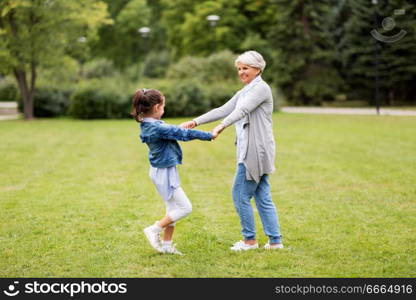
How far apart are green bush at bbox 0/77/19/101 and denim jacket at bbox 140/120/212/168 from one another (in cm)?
3235

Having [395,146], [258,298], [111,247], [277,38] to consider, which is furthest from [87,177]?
[277,38]

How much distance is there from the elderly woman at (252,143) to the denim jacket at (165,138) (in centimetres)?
23

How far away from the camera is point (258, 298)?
449 cm

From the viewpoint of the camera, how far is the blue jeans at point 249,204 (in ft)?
19.2

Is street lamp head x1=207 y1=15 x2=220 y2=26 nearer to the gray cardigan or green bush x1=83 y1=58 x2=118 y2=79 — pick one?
green bush x1=83 y1=58 x2=118 y2=79

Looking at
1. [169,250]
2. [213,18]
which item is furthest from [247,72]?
[213,18]

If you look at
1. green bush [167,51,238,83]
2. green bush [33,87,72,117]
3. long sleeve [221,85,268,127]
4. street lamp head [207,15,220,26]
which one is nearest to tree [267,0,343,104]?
street lamp head [207,15,220,26]

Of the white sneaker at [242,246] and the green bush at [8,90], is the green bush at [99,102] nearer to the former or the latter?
the green bush at [8,90]

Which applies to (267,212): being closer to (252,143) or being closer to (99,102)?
(252,143)

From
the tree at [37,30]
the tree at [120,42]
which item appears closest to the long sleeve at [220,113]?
the tree at [37,30]

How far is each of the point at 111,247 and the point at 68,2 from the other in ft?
69.1

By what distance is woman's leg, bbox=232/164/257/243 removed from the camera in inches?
230

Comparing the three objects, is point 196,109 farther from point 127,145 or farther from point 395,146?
point 395,146

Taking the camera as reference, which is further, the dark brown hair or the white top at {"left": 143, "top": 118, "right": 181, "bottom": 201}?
the white top at {"left": 143, "top": 118, "right": 181, "bottom": 201}
